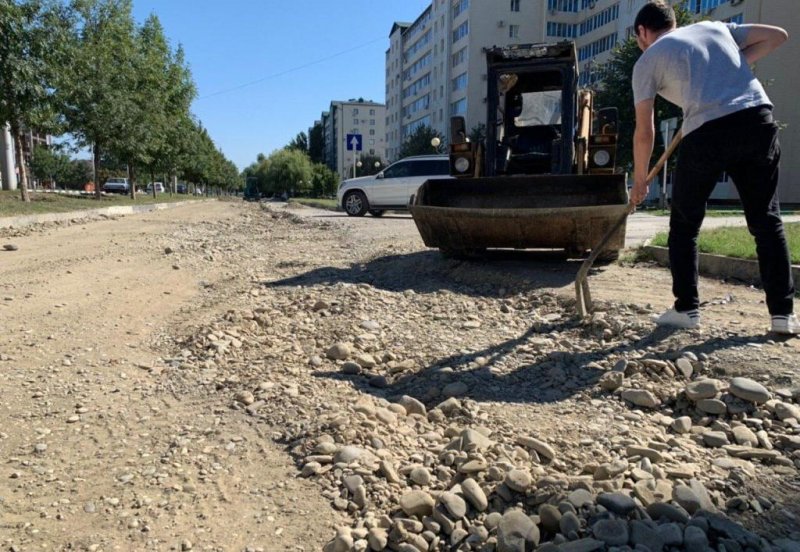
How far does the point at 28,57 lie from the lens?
51.6 feet

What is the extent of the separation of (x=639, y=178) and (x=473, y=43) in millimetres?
61178

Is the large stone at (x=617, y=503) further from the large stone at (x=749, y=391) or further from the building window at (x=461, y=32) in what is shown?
the building window at (x=461, y=32)

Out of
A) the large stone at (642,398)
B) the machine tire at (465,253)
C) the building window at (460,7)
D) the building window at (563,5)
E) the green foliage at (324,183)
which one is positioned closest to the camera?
the large stone at (642,398)

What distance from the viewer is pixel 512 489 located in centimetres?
205

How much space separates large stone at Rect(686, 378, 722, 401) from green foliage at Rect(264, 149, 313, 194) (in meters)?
82.6

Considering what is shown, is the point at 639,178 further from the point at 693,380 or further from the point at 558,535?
the point at 558,535

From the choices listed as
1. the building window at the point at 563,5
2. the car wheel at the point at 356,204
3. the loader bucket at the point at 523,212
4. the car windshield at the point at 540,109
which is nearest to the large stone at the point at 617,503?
the loader bucket at the point at 523,212

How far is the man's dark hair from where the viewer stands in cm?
358

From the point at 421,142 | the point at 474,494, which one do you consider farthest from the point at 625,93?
the point at 421,142

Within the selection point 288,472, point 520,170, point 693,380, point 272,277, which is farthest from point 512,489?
point 520,170

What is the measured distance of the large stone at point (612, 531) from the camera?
1.72 m

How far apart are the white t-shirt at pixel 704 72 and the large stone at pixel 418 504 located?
8.83 ft

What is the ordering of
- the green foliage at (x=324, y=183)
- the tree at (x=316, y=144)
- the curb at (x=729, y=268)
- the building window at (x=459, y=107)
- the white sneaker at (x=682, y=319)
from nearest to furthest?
the white sneaker at (x=682, y=319) < the curb at (x=729, y=268) < the building window at (x=459, y=107) < the green foliage at (x=324, y=183) < the tree at (x=316, y=144)

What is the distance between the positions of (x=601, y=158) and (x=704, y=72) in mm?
3449
